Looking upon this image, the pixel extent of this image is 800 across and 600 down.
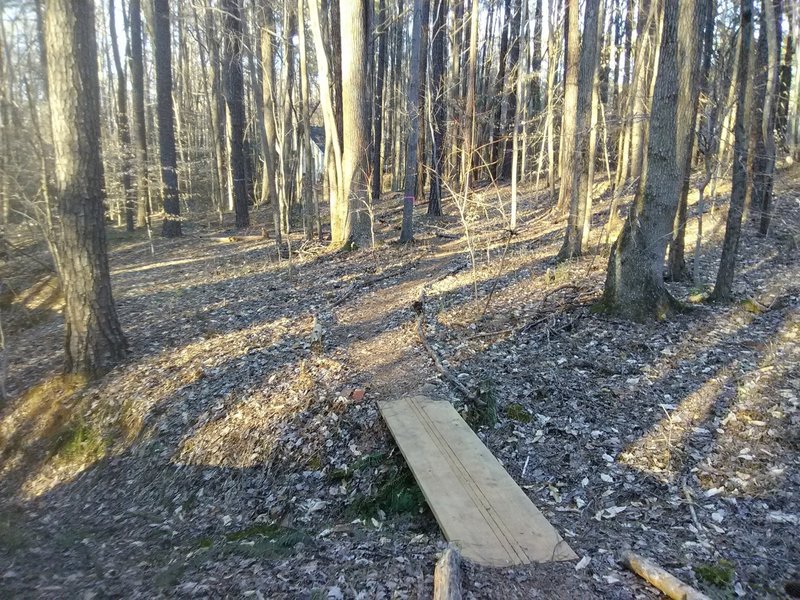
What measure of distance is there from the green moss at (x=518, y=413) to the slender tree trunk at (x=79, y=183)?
5651mm

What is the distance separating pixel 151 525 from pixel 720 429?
5.36 m

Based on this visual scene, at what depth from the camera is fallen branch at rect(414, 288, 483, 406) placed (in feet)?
18.6

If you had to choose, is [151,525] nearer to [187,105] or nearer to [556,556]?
[556,556]

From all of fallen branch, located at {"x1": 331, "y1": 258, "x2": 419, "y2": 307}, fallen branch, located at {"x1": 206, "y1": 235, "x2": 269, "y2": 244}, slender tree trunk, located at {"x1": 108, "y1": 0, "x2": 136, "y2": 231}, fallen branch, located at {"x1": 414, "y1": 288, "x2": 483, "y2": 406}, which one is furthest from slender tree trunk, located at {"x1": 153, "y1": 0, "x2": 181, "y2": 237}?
fallen branch, located at {"x1": 414, "y1": 288, "x2": 483, "y2": 406}

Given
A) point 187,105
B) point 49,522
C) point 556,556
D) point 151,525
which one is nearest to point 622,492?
point 556,556

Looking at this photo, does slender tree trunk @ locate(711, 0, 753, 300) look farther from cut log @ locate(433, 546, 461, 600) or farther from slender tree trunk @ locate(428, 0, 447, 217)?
slender tree trunk @ locate(428, 0, 447, 217)

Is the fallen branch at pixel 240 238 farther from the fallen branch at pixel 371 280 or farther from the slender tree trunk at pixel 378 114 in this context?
the fallen branch at pixel 371 280

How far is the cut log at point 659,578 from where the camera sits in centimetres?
296

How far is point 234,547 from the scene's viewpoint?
4086 millimetres

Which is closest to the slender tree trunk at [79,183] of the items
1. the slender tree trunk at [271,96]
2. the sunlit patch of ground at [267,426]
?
the sunlit patch of ground at [267,426]

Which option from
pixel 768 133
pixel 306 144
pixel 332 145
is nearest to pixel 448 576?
pixel 332 145

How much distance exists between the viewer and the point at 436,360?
6.50 meters

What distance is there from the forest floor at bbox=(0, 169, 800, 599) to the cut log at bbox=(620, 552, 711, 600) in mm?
59

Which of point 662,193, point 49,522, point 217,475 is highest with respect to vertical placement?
point 662,193
